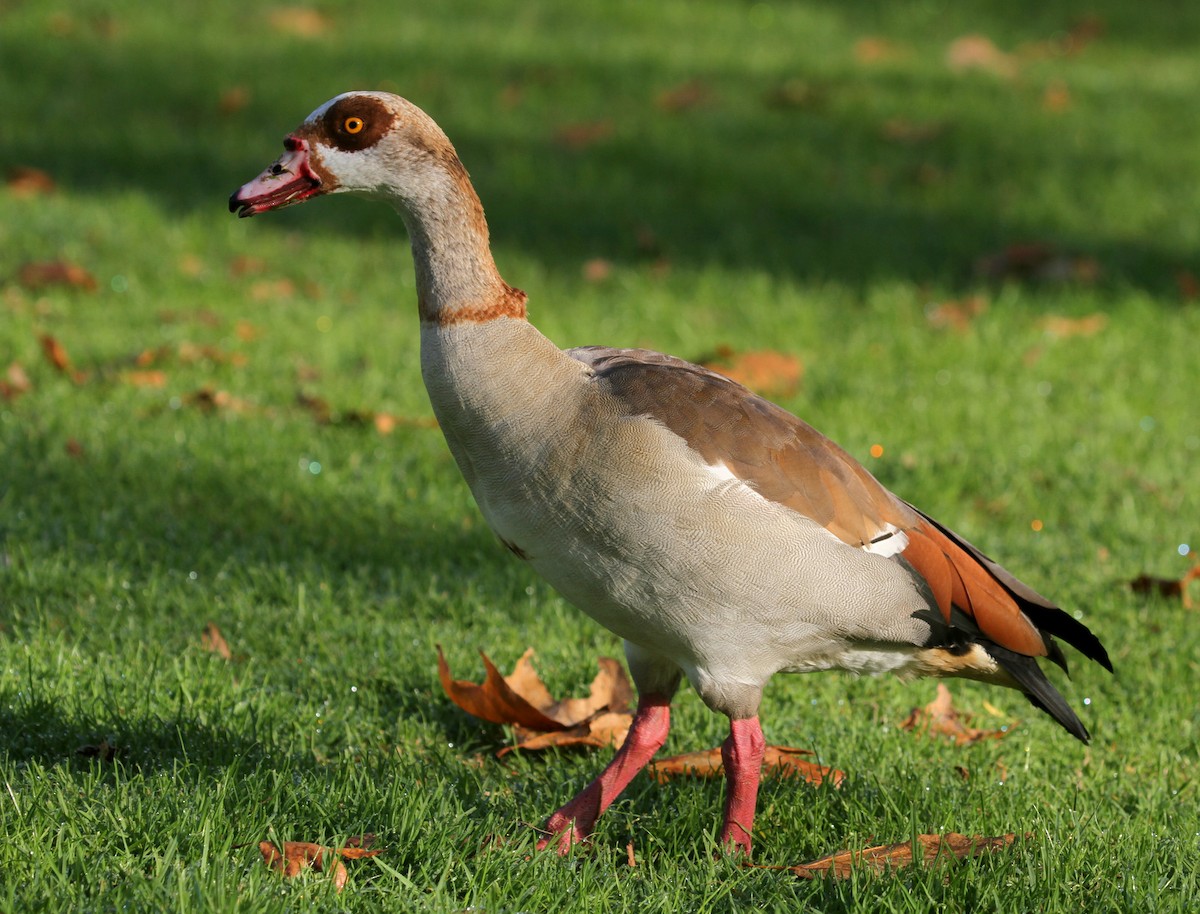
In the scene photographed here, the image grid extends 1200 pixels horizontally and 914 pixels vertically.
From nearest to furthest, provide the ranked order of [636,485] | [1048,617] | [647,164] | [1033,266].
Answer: [636,485]
[1048,617]
[1033,266]
[647,164]

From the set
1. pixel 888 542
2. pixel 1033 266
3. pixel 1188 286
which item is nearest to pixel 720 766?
pixel 888 542

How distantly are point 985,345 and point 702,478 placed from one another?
435cm

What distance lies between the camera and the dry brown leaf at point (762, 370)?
21.2ft

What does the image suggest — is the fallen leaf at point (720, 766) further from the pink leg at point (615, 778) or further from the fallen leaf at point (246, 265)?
the fallen leaf at point (246, 265)

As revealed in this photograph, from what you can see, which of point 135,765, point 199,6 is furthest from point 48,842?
point 199,6

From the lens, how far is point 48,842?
2893 mm

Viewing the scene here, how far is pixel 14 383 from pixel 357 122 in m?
3.35

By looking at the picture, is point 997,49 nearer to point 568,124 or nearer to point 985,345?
point 568,124

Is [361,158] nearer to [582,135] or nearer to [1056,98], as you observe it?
[582,135]

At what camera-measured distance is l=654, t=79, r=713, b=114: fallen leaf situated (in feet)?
33.5

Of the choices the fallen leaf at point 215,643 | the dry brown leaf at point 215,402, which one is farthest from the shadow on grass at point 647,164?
the fallen leaf at point 215,643

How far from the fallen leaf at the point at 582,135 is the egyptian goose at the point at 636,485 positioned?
655 centimetres

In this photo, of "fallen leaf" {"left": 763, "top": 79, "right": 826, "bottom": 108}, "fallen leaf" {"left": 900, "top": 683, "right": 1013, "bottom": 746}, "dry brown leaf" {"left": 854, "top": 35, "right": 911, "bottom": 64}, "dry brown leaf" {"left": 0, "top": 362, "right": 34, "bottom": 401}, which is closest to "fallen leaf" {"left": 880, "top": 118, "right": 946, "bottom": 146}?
"fallen leaf" {"left": 763, "top": 79, "right": 826, "bottom": 108}

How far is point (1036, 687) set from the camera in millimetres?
3486
